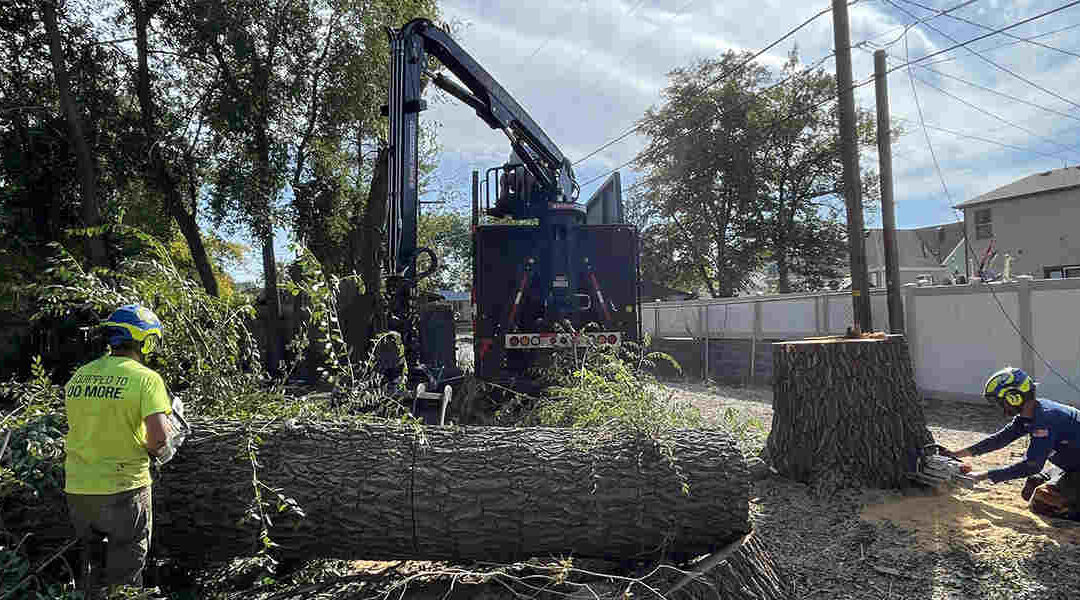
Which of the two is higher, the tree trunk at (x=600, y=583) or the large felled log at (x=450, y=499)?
the large felled log at (x=450, y=499)

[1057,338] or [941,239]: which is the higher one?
[941,239]

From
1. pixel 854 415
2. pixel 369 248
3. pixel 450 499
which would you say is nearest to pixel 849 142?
pixel 854 415

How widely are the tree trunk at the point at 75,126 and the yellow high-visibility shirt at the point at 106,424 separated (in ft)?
34.5

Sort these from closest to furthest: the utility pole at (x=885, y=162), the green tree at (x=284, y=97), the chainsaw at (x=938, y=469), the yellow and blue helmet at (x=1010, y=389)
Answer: the yellow and blue helmet at (x=1010, y=389)
the chainsaw at (x=938, y=469)
the utility pole at (x=885, y=162)
the green tree at (x=284, y=97)

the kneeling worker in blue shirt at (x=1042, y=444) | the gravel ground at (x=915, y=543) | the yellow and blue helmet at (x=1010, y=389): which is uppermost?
the yellow and blue helmet at (x=1010, y=389)

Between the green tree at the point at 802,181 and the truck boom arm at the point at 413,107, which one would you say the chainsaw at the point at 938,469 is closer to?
the truck boom arm at the point at 413,107

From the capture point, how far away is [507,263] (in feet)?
25.1

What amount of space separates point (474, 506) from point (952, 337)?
8.36m

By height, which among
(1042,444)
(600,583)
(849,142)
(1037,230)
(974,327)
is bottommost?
(600,583)

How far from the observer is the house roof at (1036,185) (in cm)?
2316

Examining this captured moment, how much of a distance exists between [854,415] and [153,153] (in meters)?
13.5

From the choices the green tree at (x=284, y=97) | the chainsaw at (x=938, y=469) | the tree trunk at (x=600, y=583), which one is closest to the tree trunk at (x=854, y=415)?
the chainsaw at (x=938, y=469)

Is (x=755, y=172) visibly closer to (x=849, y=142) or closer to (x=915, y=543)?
(x=849, y=142)

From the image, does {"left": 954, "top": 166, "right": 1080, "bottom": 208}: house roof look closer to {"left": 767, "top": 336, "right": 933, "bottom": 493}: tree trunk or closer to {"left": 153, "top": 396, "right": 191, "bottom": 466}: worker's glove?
{"left": 767, "top": 336, "right": 933, "bottom": 493}: tree trunk
